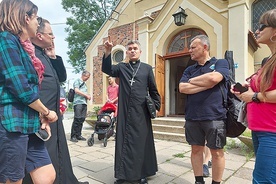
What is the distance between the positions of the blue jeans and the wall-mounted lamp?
6.73 meters

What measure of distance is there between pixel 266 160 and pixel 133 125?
66.6 inches

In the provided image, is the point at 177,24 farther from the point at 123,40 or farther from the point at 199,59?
the point at 199,59

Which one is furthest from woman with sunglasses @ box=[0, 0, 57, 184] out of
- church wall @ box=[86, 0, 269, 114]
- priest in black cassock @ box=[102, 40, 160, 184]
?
church wall @ box=[86, 0, 269, 114]

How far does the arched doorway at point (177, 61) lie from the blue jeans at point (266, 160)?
6.60 metres

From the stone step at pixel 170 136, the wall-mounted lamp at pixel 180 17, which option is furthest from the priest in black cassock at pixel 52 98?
the wall-mounted lamp at pixel 180 17

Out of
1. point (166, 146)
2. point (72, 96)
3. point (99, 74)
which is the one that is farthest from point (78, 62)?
point (166, 146)

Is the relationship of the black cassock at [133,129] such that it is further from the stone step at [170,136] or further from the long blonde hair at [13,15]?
the stone step at [170,136]

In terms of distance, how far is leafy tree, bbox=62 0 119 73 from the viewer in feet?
69.4

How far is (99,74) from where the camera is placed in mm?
11461

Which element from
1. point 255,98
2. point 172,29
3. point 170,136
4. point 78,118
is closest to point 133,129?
point 255,98

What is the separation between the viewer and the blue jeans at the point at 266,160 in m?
1.36

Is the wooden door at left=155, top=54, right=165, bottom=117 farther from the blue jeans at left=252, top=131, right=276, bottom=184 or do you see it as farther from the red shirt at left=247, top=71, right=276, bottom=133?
the blue jeans at left=252, top=131, right=276, bottom=184

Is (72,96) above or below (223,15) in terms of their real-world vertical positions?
below

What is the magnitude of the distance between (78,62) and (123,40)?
1309 centimetres
